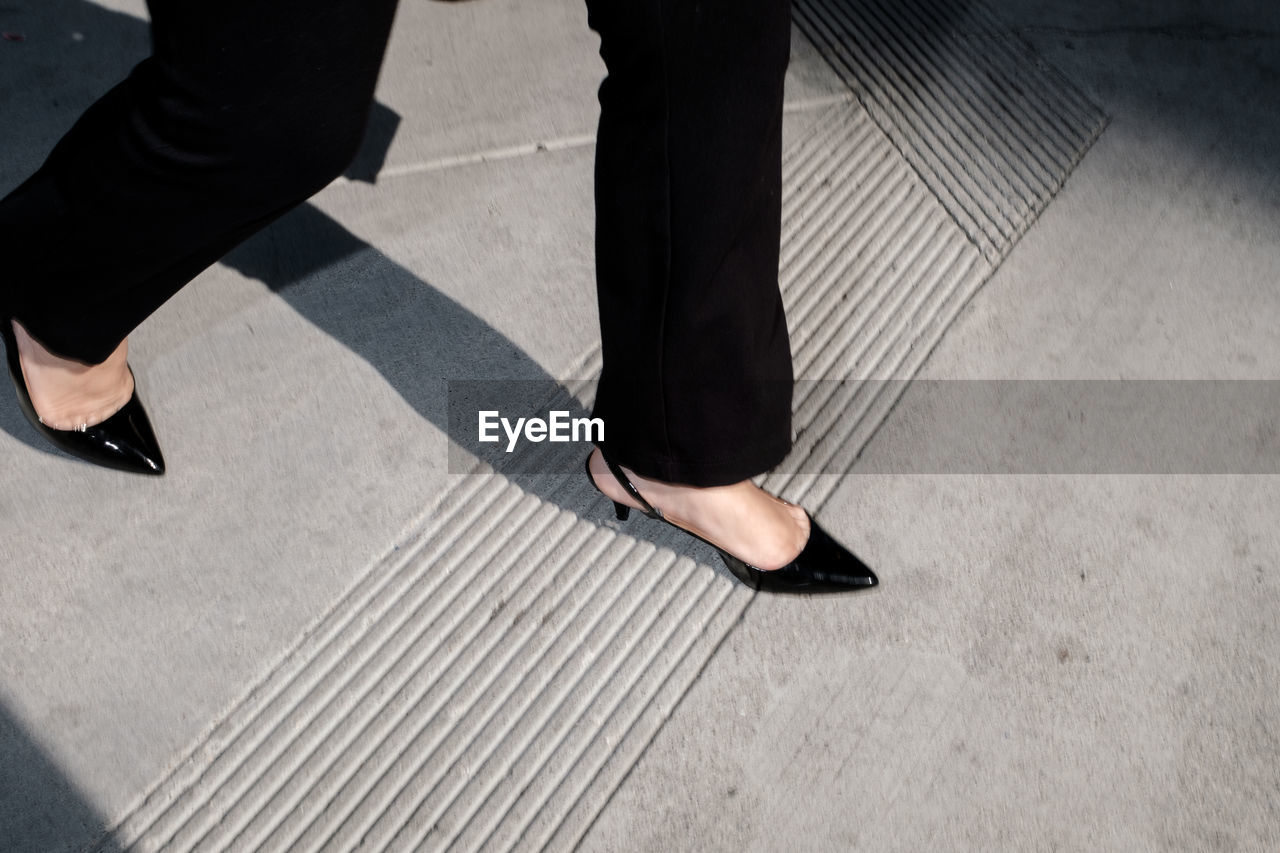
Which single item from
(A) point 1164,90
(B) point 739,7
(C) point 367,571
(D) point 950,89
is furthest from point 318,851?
(A) point 1164,90

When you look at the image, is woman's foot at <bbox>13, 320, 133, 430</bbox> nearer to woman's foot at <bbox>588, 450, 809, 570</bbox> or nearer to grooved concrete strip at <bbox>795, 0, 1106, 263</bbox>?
woman's foot at <bbox>588, 450, 809, 570</bbox>

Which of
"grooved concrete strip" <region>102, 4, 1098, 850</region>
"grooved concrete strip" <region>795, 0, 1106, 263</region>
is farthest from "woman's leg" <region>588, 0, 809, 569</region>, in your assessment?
"grooved concrete strip" <region>795, 0, 1106, 263</region>

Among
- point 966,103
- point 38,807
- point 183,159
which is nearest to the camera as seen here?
point 183,159

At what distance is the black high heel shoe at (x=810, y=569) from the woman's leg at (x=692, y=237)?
0.15 meters

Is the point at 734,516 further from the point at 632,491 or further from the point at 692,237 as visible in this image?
the point at 692,237

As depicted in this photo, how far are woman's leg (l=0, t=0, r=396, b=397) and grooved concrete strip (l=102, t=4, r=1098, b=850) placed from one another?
43 cm

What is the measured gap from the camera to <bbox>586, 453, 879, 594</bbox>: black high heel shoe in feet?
3.51

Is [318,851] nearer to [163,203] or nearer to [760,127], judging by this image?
[163,203]

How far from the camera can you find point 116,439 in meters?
1.09

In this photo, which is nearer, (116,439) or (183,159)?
(183,159)

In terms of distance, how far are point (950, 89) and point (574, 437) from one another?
1021mm

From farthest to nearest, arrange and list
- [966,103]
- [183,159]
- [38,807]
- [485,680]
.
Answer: [966,103]
[485,680]
[38,807]
[183,159]

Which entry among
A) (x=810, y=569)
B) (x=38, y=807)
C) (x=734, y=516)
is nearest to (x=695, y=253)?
(x=734, y=516)

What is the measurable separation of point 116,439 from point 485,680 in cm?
54
